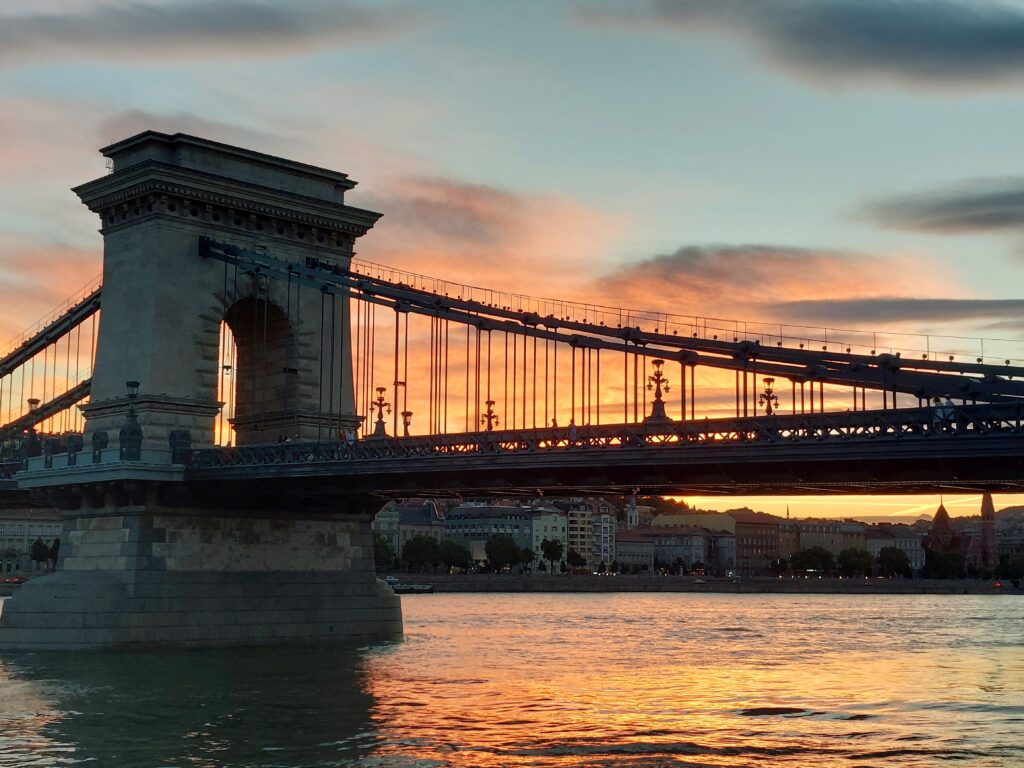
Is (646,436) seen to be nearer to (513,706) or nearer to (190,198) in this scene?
(513,706)

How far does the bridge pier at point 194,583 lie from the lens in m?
53.7

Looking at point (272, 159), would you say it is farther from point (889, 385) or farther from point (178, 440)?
point (889, 385)

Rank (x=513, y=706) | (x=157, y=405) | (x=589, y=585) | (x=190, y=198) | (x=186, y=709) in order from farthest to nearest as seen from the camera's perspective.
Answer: (x=589, y=585), (x=190, y=198), (x=157, y=405), (x=513, y=706), (x=186, y=709)

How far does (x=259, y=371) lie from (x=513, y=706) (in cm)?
2532

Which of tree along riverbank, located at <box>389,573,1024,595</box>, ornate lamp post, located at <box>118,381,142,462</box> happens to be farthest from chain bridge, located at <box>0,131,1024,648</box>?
tree along riverbank, located at <box>389,573,1024,595</box>

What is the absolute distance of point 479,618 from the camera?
105 m

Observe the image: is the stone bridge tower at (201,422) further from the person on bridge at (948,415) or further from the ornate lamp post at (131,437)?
the person on bridge at (948,415)

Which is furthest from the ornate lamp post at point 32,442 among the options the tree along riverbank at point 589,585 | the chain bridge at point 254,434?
the tree along riverbank at point 589,585

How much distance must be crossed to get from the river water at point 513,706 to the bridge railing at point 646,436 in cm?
732

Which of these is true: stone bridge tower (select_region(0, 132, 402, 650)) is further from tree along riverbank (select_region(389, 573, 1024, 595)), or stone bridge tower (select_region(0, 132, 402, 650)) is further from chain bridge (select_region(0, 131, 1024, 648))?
tree along riverbank (select_region(389, 573, 1024, 595))

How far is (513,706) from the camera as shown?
42250mm

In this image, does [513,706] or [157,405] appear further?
[157,405]

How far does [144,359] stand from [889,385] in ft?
97.4

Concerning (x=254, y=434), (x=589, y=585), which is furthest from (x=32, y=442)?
(x=589, y=585)
